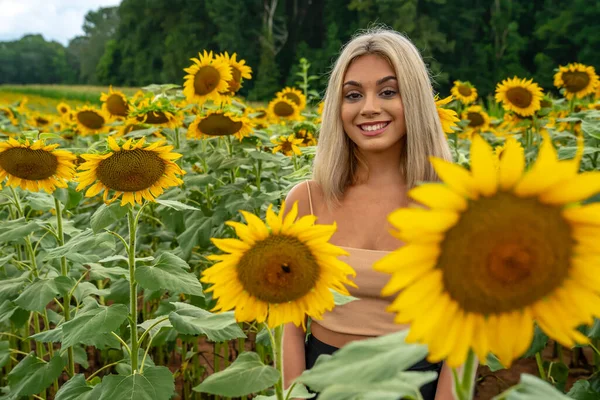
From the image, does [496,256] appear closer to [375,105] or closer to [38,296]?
[375,105]

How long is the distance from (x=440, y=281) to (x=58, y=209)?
183 centimetres

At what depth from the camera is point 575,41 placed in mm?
23328

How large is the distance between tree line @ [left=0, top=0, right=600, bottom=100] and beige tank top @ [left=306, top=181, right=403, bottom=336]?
19.9 m

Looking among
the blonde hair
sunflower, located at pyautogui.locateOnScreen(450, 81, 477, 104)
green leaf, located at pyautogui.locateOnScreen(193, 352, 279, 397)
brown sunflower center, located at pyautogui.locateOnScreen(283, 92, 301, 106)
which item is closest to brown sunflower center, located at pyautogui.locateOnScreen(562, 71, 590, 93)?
sunflower, located at pyautogui.locateOnScreen(450, 81, 477, 104)

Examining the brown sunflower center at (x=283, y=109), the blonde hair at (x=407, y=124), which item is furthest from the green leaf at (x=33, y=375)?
the brown sunflower center at (x=283, y=109)

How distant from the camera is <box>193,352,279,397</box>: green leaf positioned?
961mm

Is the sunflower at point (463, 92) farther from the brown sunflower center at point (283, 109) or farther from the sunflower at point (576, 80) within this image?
the brown sunflower center at point (283, 109)

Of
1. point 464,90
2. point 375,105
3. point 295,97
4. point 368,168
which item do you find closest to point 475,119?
point 464,90

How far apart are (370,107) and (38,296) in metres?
1.17

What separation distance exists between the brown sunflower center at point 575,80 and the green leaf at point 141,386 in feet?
11.9

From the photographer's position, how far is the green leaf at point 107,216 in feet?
5.81

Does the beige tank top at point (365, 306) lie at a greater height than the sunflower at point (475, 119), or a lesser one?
lesser

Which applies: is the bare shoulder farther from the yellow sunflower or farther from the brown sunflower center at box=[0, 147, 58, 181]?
the yellow sunflower

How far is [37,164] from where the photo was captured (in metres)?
2.13
